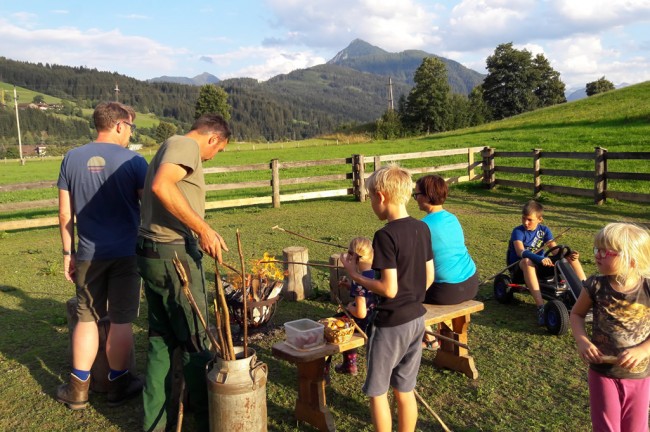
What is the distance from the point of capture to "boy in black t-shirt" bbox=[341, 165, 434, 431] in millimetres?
2969

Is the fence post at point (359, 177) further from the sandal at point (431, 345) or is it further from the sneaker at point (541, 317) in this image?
the sandal at point (431, 345)

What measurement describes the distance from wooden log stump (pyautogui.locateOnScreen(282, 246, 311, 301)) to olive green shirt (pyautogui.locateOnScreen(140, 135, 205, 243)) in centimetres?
302

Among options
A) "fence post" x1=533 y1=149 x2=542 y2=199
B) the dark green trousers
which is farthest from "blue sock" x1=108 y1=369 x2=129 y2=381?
"fence post" x1=533 y1=149 x2=542 y2=199

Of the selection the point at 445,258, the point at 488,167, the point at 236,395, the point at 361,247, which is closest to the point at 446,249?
the point at 445,258

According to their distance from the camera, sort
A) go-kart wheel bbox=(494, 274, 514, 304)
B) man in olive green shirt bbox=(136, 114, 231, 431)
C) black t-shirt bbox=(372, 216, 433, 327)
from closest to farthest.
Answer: black t-shirt bbox=(372, 216, 433, 327)
man in olive green shirt bbox=(136, 114, 231, 431)
go-kart wheel bbox=(494, 274, 514, 304)

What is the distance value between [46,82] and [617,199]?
20453cm

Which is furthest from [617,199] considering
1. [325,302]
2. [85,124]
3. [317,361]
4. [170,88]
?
[170,88]

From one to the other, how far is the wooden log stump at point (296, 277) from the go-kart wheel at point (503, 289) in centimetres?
225

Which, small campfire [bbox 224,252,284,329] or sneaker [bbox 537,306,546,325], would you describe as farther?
sneaker [bbox 537,306,546,325]

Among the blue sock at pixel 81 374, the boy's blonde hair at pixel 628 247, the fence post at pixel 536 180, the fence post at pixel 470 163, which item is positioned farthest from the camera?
the fence post at pixel 470 163

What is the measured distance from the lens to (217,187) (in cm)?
1372

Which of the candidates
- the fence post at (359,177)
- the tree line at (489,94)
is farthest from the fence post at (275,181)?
the tree line at (489,94)

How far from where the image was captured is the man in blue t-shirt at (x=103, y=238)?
4043 millimetres

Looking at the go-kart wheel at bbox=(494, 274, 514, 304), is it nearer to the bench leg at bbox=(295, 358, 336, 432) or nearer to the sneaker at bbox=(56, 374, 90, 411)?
the bench leg at bbox=(295, 358, 336, 432)
